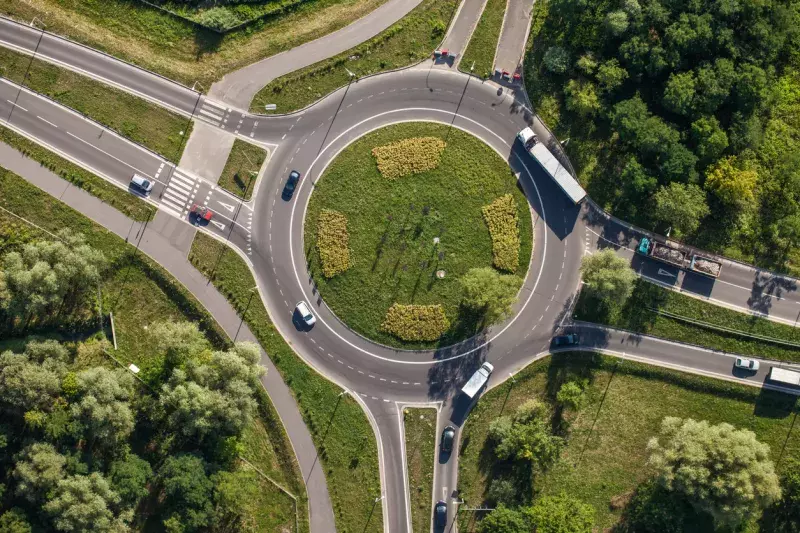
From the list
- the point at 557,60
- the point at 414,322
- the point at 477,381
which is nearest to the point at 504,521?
the point at 477,381

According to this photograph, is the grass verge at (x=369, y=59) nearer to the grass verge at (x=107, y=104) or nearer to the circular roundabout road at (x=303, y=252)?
the circular roundabout road at (x=303, y=252)

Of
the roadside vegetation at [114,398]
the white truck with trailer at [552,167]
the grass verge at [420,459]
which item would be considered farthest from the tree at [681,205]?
the roadside vegetation at [114,398]

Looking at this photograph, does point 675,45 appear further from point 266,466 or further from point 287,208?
point 266,466

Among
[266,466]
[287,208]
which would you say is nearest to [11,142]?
[287,208]

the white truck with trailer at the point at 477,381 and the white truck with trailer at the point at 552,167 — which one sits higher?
the white truck with trailer at the point at 552,167

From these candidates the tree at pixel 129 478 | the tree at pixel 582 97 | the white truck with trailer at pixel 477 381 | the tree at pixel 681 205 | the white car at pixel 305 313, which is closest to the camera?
the tree at pixel 129 478

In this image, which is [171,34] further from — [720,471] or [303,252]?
[720,471]
